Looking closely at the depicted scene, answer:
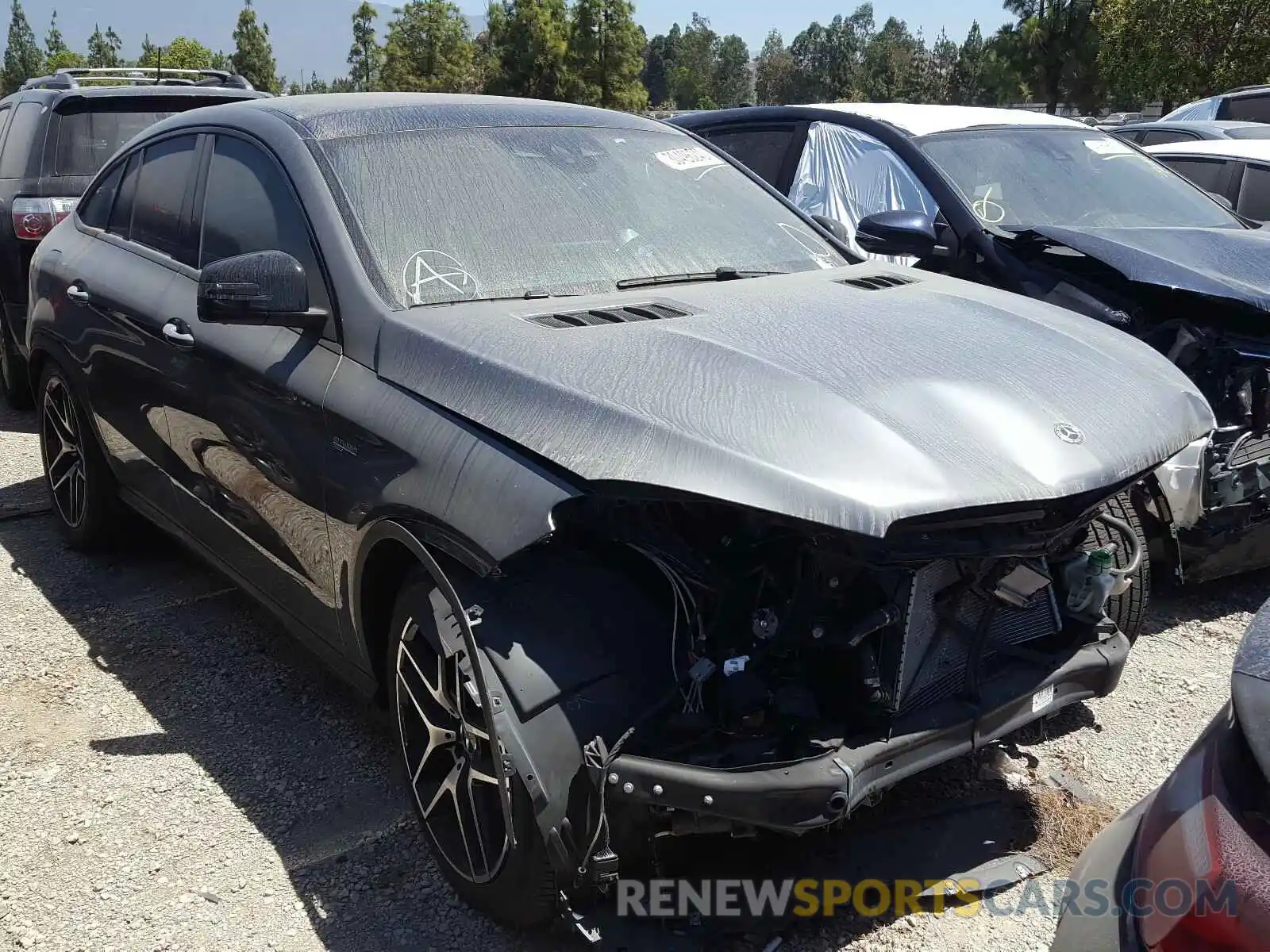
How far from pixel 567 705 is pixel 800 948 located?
836 mm

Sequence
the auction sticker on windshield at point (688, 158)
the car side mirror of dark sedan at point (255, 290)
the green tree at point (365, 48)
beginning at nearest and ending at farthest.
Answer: the car side mirror of dark sedan at point (255, 290) < the auction sticker on windshield at point (688, 158) < the green tree at point (365, 48)

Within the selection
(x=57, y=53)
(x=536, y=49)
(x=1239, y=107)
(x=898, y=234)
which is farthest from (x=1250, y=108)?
(x=57, y=53)

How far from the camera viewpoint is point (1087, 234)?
4.67 meters

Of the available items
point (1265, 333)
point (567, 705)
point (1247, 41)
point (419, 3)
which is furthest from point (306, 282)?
point (419, 3)

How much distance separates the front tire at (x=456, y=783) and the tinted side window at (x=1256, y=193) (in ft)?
22.5

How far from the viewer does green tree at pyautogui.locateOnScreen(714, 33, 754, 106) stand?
329 feet

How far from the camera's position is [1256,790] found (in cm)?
154

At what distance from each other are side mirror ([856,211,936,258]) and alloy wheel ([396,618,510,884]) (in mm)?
2975

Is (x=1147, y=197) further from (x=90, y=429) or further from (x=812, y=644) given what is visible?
(x=90, y=429)

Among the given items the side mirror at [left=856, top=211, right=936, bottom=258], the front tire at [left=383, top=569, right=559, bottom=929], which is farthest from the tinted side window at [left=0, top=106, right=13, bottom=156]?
the front tire at [left=383, top=569, right=559, bottom=929]

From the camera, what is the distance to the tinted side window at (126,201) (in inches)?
179

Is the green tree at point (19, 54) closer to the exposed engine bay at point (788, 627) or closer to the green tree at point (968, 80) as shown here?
the green tree at point (968, 80)

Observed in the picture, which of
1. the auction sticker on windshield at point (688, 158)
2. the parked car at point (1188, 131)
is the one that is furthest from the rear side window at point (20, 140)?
the parked car at point (1188, 131)

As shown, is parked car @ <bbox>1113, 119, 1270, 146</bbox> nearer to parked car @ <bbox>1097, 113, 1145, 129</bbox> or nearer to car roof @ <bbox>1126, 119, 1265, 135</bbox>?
car roof @ <bbox>1126, 119, 1265, 135</bbox>
